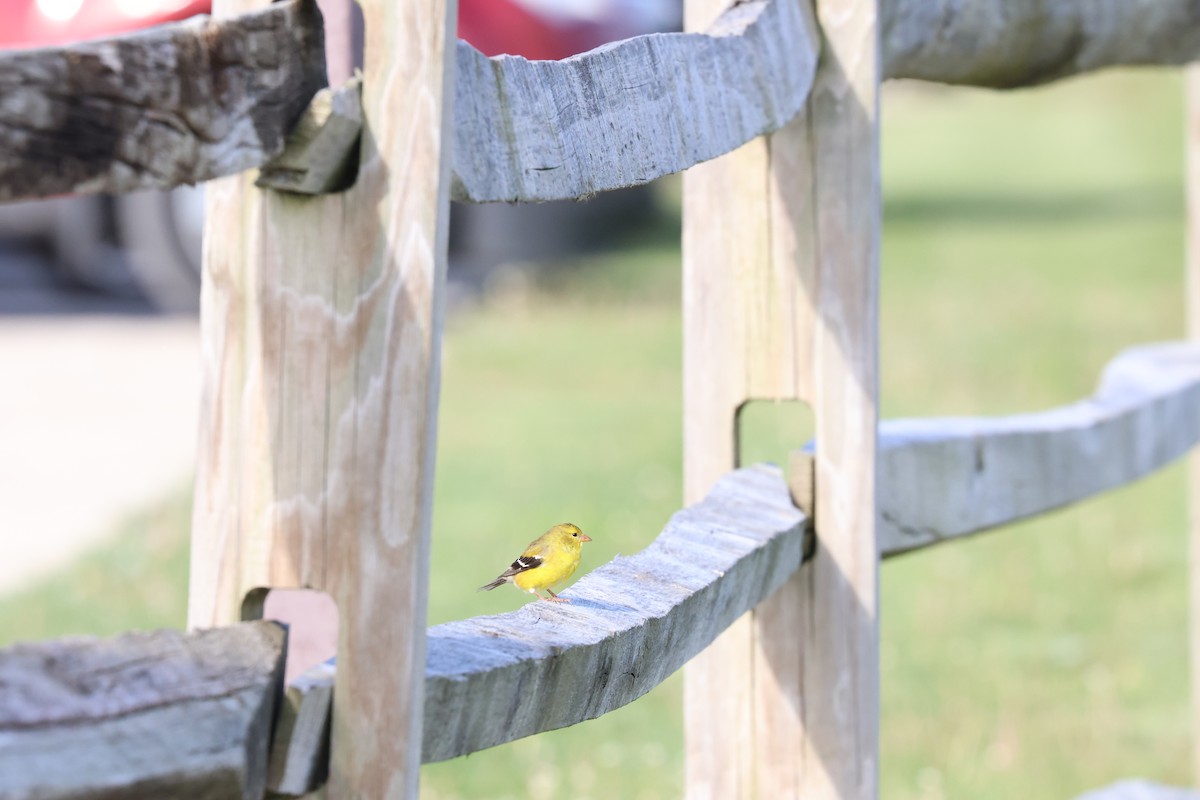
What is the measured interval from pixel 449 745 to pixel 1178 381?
2133 millimetres

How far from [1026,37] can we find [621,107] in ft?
3.90

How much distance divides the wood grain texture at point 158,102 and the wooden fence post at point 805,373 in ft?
3.05

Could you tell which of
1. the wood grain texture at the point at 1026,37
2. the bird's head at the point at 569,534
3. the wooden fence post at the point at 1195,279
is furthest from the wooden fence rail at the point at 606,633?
the wooden fence post at the point at 1195,279

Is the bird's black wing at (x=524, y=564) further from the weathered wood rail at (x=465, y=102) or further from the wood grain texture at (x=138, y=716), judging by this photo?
the wood grain texture at (x=138, y=716)

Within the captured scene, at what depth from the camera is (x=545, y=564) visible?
179 centimetres

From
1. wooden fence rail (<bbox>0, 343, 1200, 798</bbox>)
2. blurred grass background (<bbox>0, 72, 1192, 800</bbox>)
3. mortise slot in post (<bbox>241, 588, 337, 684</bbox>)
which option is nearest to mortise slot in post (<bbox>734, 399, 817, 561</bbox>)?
blurred grass background (<bbox>0, 72, 1192, 800</bbox>)

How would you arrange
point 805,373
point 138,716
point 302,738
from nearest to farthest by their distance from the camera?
point 138,716
point 302,738
point 805,373

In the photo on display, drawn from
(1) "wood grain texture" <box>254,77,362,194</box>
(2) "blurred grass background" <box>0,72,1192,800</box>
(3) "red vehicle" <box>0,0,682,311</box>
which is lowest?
(2) "blurred grass background" <box>0,72,1192,800</box>

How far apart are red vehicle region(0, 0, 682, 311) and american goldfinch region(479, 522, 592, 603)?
17.6ft

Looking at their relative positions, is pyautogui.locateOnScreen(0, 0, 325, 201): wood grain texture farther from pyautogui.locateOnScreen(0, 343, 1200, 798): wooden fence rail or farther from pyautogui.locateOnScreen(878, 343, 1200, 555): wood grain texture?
pyautogui.locateOnScreen(878, 343, 1200, 555): wood grain texture

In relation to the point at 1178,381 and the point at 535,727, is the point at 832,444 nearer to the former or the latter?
the point at 535,727

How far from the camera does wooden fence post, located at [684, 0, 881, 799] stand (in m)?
2.03

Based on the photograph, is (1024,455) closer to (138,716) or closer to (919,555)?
(138,716)

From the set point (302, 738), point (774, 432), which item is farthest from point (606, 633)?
point (774, 432)
